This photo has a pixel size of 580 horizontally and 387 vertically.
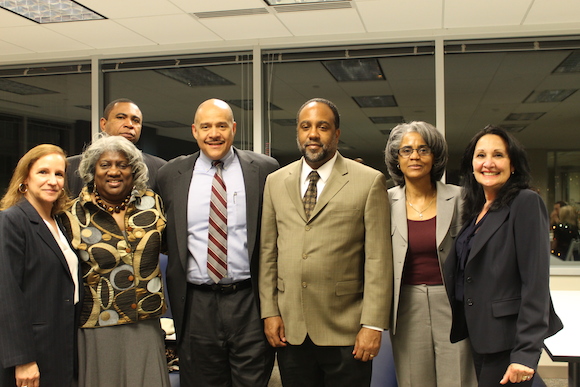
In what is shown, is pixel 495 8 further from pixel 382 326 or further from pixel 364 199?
pixel 382 326

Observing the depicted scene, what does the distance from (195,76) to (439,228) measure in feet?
13.5

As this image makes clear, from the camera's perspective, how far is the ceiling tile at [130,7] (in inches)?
154

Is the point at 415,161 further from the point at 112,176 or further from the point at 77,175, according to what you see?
the point at 77,175

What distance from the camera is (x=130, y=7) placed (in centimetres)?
402

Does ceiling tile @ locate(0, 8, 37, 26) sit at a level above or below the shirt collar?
above

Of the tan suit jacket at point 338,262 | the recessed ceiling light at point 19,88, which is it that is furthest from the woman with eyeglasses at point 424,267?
the recessed ceiling light at point 19,88

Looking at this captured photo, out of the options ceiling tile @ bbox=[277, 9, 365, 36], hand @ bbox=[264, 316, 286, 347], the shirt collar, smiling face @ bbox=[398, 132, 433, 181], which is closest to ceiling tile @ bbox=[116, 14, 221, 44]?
ceiling tile @ bbox=[277, 9, 365, 36]

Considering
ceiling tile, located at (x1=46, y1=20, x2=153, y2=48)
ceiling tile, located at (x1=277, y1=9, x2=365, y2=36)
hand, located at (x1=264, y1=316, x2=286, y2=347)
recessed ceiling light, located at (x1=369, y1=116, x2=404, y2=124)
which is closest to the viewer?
hand, located at (x1=264, y1=316, x2=286, y2=347)

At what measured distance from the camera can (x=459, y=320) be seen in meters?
1.96

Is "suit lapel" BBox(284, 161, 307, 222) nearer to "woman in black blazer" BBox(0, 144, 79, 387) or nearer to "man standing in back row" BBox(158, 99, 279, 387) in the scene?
"man standing in back row" BBox(158, 99, 279, 387)

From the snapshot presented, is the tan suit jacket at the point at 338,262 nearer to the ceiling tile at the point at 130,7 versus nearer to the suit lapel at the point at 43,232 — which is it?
the suit lapel at the point at 43,232

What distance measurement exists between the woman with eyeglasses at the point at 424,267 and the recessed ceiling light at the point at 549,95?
3.36 meters

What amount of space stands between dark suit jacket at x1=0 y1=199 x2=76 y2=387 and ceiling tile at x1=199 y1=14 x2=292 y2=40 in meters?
2.83

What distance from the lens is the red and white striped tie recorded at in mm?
2211
